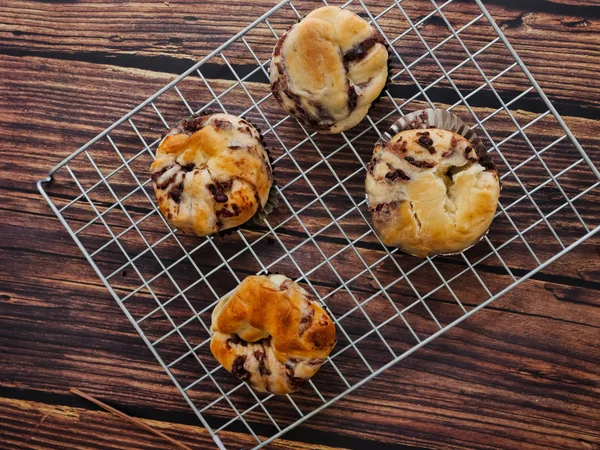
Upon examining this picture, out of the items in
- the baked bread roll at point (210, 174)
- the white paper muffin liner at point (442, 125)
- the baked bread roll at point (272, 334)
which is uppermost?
the baked bread roll at point (210, 174)

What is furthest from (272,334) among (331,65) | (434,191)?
(331,65)

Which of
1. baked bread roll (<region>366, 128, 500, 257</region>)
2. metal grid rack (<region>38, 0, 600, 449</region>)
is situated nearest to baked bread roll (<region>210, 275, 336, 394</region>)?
metal grid rack (<region>38, 0, 600, 449</region>)

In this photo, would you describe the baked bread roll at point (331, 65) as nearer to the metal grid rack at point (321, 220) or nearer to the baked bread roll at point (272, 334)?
the metal grid rack at point (321, 220)

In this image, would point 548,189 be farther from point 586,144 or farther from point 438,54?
point 438,54

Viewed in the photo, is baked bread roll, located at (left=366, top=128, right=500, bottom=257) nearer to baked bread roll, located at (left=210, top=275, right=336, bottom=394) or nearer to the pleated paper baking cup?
the pleated paper baking cup

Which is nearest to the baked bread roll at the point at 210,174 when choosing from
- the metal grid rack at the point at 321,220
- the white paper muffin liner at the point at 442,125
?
the metal grid rack at the point at 321,220

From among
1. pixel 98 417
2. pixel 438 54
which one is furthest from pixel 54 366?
pixel 438 54
